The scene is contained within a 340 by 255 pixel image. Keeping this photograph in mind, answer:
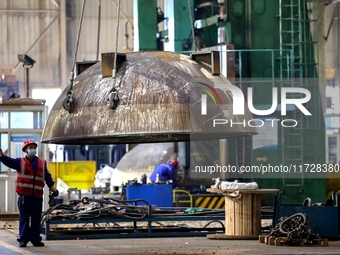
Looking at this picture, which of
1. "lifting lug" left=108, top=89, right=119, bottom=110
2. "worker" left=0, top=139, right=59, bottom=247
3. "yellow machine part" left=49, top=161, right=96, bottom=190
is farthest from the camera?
"yellow machine part" left=49, top=161, right=96, bottom=190

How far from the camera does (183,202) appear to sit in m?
21.0

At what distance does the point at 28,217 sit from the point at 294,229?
363 centimetres

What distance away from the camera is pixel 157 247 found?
40.9 ft

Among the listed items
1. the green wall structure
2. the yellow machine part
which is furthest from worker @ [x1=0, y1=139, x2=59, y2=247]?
the yellow machine part

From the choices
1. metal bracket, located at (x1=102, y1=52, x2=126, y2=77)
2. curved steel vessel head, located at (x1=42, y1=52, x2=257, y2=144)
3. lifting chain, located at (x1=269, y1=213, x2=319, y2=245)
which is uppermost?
metal bracket, located at (x1=102, y1=52, x2=126, y2=77)

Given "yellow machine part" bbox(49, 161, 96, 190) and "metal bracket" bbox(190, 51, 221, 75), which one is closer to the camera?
"metal bracket" bbox(190, 51, 221, 75)

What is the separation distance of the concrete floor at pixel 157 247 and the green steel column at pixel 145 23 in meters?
7.46

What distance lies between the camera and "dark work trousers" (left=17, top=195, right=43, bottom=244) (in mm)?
12352

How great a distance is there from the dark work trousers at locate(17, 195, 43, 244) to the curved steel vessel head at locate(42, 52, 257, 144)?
2704 millimetres

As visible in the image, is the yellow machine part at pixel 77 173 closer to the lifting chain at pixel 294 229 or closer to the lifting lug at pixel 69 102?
the lifting chain at pixel 294 229

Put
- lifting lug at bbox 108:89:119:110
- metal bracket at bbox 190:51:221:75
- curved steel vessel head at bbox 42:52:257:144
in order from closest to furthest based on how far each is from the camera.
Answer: curved steel vessel head at bbox 42:52:257:144
lifting lug at bbox 108:89:119:110
metal bracket at bbox 190:51:221:75

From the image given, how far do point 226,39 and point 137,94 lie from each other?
38.6 ft

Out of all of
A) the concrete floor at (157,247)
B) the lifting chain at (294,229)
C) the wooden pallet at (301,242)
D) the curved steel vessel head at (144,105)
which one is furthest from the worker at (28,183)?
the lifting chain at (294,229)

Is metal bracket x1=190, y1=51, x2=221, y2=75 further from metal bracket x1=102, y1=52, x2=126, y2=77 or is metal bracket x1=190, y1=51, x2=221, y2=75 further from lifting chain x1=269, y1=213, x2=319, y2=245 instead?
lifting chain x1=269, y1=213, x2=319, y2=245
